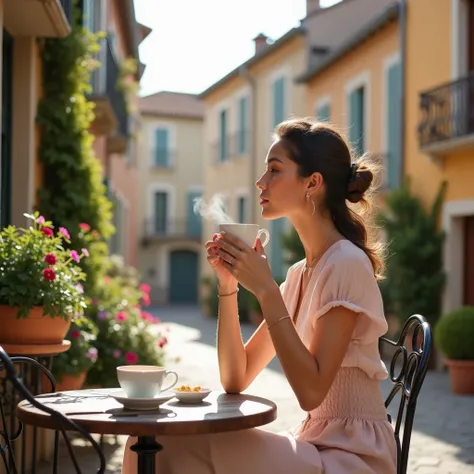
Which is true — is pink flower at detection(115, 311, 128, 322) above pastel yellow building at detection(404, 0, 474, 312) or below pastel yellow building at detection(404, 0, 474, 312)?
below

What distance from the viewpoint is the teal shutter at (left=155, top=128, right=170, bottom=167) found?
39312 millimetres

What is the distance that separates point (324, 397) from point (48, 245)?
2788 millimetres

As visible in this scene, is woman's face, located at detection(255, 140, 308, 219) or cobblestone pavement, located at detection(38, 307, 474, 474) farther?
cobblestone pavement, located at detection(38, 307, 474, 474)

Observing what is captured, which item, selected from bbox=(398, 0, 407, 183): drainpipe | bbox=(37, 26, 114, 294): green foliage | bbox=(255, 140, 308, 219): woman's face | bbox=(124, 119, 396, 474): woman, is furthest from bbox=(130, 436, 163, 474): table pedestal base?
bbox=(398, 0, 407, 183): drainpipe

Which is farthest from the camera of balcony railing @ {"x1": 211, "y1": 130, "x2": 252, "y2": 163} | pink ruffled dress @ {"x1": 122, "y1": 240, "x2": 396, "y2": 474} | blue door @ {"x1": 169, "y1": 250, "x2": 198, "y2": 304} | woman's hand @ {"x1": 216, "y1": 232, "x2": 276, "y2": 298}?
blue door @ {"x1": 169, "y1": 250, "x2": 198, "y2": 304}

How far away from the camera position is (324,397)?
2.87 m

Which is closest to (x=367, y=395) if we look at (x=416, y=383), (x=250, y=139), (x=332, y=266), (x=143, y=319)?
(x=416, y=383)

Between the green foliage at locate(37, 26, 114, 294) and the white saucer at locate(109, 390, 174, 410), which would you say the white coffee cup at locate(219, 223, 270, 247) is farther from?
the green foliage at locate(37, 26, 114, 294)

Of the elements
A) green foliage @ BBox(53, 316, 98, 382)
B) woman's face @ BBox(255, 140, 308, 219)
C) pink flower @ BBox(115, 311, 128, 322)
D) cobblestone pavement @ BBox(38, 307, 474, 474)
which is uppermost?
woman's face @ BBox(255, 140, 308, 219)

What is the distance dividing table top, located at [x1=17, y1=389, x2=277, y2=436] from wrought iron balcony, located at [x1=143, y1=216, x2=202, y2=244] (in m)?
36.8

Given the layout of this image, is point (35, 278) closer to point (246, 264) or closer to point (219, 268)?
point (219, 268)

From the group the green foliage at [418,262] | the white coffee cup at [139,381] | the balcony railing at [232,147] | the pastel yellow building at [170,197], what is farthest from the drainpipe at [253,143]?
the white coffee cup at [139,381]

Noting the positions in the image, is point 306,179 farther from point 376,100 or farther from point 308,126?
point 376,100

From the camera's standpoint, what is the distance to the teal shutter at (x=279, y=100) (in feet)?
70.5
